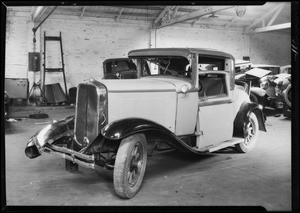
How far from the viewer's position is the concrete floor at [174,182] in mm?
2744

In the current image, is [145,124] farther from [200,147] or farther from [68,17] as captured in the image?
[68,17]

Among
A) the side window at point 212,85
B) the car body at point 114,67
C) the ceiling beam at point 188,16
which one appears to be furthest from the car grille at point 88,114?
the ceiling beam at point 188,16

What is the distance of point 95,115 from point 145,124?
0.52 m

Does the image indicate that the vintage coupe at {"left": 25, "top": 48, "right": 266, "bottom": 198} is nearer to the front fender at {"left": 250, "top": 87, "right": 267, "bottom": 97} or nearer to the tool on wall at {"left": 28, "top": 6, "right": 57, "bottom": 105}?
the front fender at {"left": 250, "top": 87, "right": 267, "bottom": 97}

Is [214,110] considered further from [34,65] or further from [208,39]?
[34,65]

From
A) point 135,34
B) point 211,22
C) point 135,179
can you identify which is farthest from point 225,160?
point 135,34

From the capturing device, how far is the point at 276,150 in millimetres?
4520

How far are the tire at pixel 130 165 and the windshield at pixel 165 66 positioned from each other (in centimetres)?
111

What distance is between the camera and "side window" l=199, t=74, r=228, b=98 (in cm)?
396

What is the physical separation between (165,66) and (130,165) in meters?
1.44

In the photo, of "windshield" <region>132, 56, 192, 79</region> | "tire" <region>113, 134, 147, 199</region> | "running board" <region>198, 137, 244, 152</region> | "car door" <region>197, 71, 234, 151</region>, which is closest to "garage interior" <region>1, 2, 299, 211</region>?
"tire" <region>113, 134, 147, 199</region>

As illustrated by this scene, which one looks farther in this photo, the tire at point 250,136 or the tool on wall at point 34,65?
the tool on wall at point 34,65

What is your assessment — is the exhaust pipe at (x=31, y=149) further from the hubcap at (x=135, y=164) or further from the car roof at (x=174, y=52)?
the car roof at (x=174, y=52)

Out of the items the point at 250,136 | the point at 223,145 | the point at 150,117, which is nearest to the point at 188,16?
the point at 250,136
